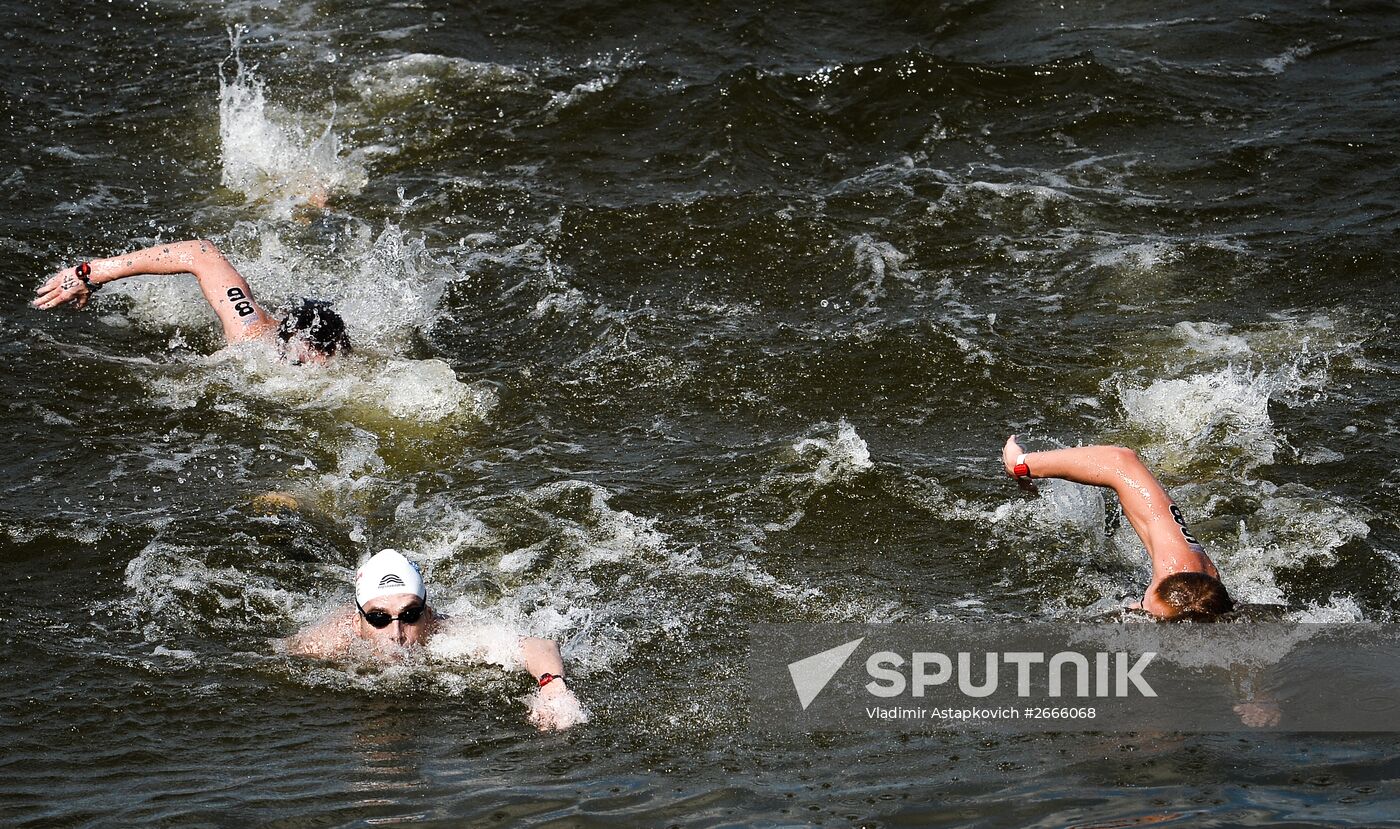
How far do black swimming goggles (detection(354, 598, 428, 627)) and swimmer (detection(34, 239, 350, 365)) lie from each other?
3147 millimetres

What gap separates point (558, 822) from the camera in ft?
18.4

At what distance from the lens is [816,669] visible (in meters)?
7.02

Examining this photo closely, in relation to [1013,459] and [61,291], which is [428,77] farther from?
[1013,459]

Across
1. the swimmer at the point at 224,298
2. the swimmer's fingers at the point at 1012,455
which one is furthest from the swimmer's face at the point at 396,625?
the swimmer at the point at 224,298

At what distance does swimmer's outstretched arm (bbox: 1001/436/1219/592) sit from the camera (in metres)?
6.98

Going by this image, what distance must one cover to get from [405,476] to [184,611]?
177 cm

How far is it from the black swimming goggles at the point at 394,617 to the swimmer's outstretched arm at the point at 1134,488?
286 cm

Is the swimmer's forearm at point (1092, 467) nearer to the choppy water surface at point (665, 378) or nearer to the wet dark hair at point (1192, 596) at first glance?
the wet dark hair at point (1192, 596)

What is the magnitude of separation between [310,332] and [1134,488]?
5.28 metres

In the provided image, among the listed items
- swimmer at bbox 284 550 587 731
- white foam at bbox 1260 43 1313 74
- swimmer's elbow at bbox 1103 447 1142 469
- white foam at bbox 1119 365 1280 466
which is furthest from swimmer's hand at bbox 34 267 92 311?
white foam at bbox 1260 43 1313 74

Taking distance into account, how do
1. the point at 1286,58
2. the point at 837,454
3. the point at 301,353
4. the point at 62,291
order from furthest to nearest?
the point at 1286,58, the point at 301,353, the point at 62,291, the point at 837,454

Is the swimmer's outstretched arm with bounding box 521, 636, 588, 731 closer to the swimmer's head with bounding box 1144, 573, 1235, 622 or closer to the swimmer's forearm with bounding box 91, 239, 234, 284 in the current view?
the swimmer's head with bounding box 1144, 573, 1235, 622

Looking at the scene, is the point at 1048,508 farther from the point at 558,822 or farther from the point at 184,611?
the point at 184,611

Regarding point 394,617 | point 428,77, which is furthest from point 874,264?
point 394,617
